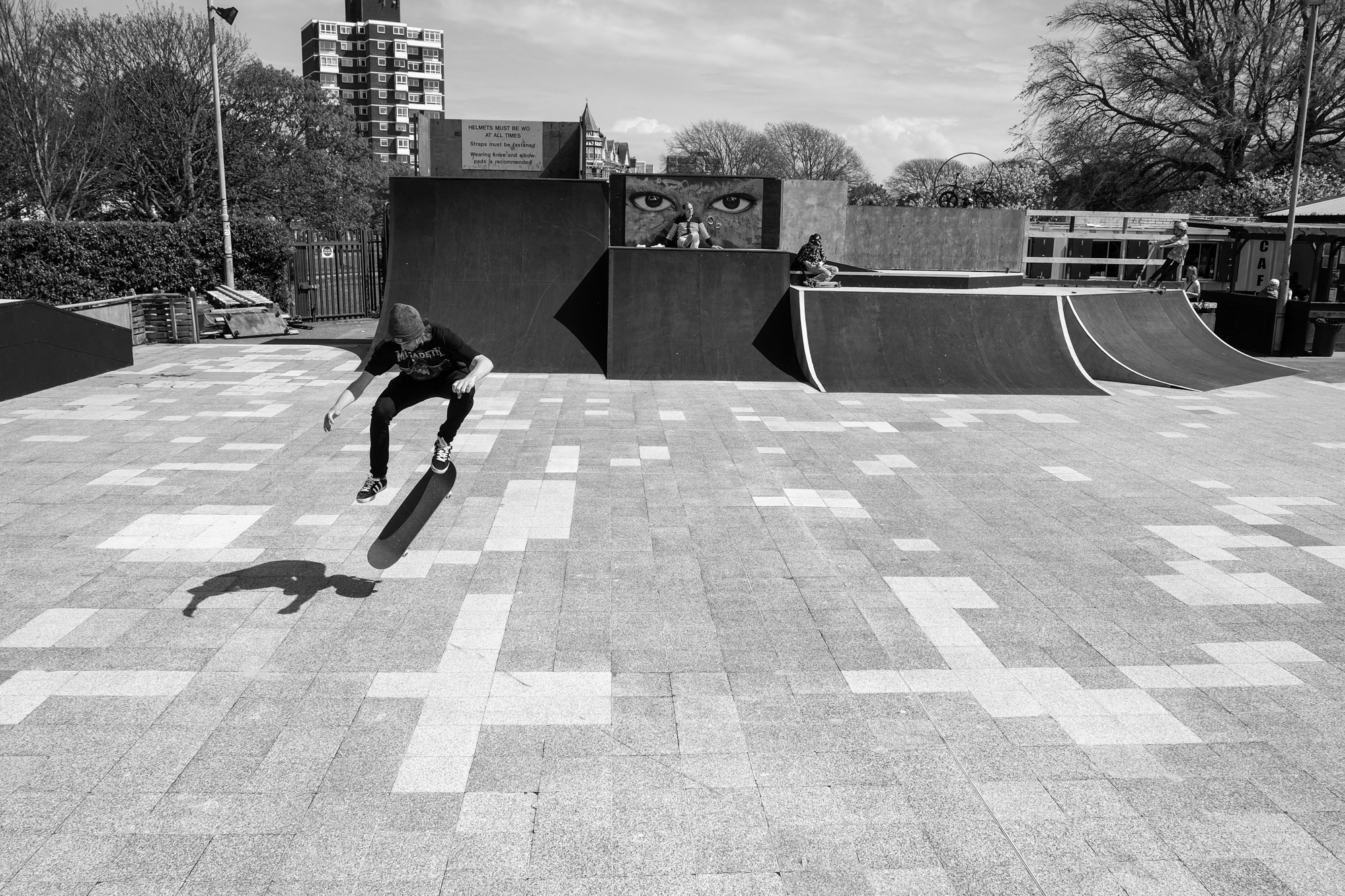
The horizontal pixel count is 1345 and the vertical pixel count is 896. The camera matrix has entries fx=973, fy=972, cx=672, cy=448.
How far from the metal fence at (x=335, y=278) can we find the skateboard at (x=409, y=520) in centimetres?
2144

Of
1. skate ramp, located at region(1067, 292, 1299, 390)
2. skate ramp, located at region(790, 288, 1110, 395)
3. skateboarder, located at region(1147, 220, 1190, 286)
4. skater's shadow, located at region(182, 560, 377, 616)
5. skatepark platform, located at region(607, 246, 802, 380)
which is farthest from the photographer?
skateboarder, located at region(1147, 220, 1190, 286)

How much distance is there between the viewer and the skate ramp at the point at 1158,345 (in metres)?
17.4

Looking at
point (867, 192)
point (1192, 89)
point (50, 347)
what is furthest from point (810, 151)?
point (50, 347)

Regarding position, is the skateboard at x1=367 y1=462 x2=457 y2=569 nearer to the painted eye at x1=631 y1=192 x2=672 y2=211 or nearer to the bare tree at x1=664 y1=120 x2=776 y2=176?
the painted eye at x1=631 y1=192 x2=672 y2=211

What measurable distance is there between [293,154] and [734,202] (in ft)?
108

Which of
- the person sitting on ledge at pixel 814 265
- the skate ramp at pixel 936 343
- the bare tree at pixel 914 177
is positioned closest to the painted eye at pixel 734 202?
the person sitting on ledge at pixel 814 265

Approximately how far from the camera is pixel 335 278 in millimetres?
27438

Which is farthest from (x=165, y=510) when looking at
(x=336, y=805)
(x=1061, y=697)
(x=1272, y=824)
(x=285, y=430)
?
(x=1272, y=824)

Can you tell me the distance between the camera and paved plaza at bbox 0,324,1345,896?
3.78m

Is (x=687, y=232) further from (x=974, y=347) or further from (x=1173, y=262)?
(x=1173, y=262)

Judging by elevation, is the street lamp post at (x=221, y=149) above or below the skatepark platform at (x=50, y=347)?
above

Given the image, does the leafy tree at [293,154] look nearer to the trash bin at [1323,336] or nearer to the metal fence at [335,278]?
the metal fence at [335,278]

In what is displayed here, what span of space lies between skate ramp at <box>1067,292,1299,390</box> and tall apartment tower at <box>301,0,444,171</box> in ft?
440

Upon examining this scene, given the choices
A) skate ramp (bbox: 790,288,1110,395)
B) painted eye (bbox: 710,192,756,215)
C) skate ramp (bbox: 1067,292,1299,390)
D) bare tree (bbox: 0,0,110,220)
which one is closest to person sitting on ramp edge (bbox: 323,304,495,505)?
skate ramp (bbox: 790,288,1110,395)
